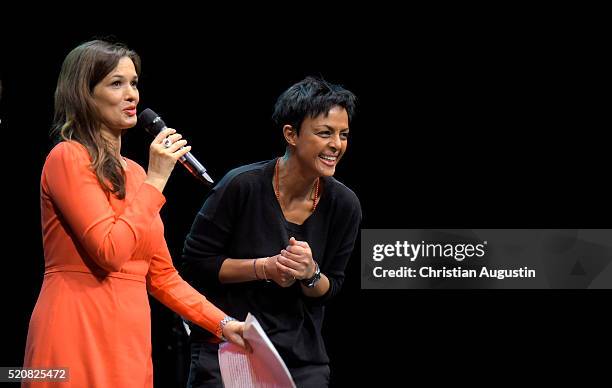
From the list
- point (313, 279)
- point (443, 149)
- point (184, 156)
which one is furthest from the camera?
point (443, 149)

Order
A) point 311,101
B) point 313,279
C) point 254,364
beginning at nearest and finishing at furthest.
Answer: point 254,364 < point 313,279 < point 311,101

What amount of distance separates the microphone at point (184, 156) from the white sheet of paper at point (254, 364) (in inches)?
13.7

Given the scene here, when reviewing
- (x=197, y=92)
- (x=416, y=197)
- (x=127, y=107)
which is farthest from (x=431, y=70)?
(x=127, y=107)

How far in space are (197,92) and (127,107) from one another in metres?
1.68

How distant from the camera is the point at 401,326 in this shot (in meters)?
3.97

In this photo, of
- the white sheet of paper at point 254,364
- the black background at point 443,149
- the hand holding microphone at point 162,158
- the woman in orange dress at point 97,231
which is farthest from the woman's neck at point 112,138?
the black background at point 443,149

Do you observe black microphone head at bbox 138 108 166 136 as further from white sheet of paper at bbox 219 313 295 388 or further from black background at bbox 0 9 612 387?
black background at bbox 0 9 612 387

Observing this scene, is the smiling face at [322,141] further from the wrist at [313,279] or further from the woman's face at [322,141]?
the wrist at [313,279]

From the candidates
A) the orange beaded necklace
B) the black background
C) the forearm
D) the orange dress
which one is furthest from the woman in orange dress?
the black background

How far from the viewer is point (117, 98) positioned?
1927mm

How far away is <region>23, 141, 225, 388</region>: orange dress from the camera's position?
1.78 m

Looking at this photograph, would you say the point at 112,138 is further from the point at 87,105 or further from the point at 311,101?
the point at 311,101

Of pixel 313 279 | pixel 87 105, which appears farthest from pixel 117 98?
pixel 313 279

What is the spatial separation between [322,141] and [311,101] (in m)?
0.13
